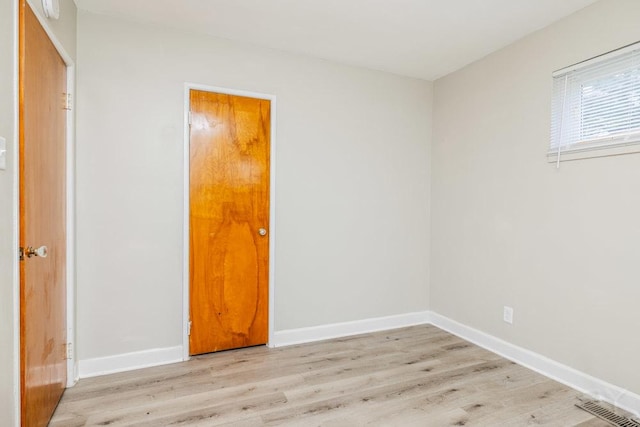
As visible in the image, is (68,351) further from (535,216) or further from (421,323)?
(535,216)

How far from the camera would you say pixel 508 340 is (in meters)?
2.80

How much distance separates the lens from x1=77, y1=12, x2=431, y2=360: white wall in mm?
2424

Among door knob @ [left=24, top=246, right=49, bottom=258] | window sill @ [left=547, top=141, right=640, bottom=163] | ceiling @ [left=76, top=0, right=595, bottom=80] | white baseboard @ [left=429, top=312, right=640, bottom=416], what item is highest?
ceiling @ [left=76, top=0, right=595, bottom=80]

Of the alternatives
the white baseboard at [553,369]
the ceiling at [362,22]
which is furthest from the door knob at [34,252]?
the white baseboard at [553,369]

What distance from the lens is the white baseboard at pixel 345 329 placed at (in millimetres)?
3012

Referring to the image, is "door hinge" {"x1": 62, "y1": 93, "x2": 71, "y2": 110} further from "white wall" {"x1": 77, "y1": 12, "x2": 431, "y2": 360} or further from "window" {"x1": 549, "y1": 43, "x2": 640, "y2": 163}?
"window" {"x1": 549, "y1": 43, "x2": 640, "y2": 163}

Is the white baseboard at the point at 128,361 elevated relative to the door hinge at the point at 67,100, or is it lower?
lower

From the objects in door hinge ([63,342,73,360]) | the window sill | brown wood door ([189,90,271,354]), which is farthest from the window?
door hinge ([63,342,73,360])

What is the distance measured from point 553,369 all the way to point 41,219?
11.0ft

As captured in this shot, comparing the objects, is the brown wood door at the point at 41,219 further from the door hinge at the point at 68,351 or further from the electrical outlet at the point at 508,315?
the electrical outlet at the point at 508,315

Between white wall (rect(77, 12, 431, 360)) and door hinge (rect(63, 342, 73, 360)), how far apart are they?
13 cm

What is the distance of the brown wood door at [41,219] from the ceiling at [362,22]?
85 centimetres
